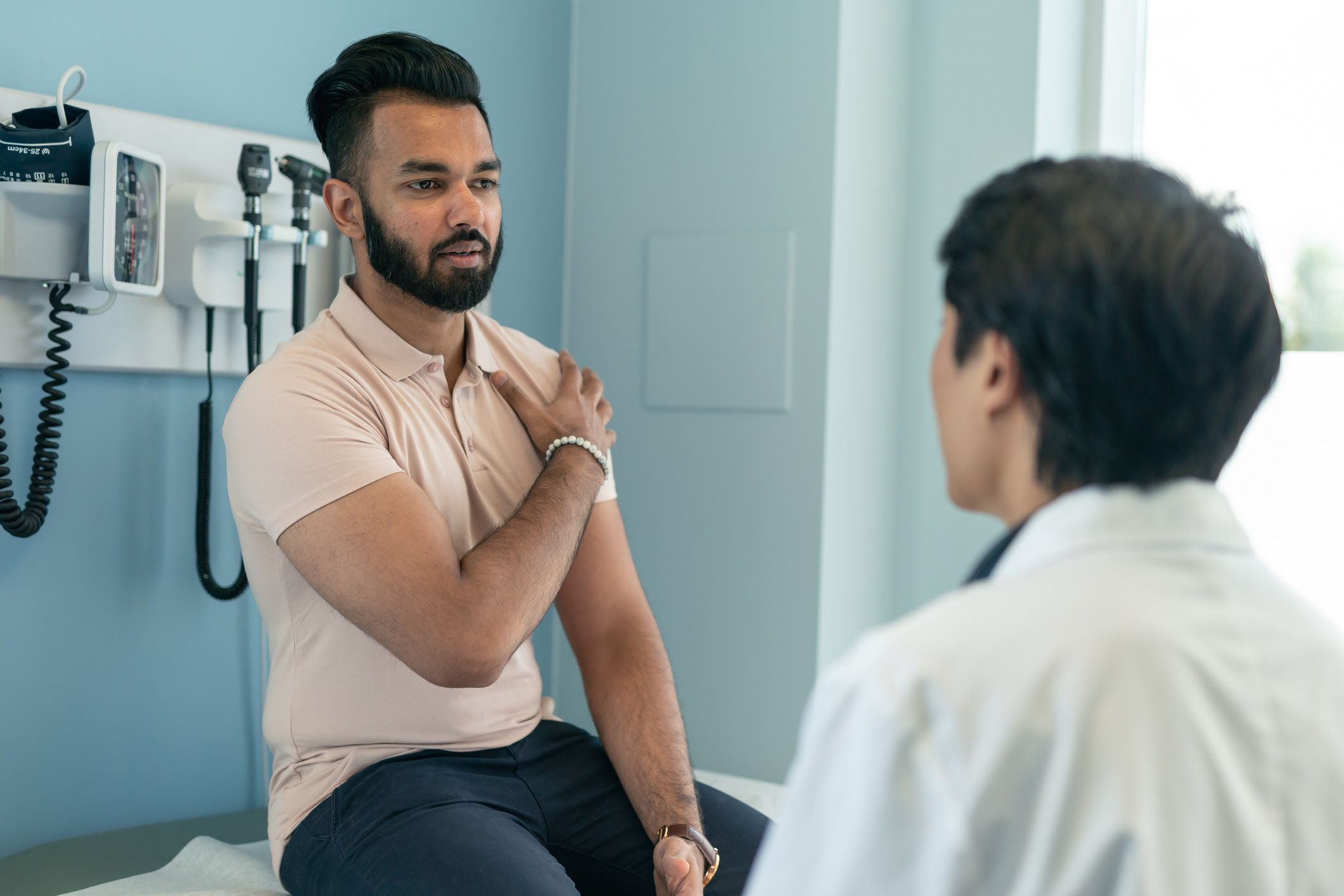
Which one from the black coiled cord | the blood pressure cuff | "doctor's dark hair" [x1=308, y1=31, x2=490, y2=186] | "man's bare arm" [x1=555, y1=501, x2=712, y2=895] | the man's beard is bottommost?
"man's bare arm" [x1=555, y1=501, x2=712, y2=895]

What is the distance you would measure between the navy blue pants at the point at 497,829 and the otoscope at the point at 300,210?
0.75m

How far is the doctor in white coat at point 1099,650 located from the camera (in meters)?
0.56

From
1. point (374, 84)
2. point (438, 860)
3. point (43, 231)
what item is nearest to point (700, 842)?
point (438, 860)

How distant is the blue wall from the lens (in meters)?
1.56

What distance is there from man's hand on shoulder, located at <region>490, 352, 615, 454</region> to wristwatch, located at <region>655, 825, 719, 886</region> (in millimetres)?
489

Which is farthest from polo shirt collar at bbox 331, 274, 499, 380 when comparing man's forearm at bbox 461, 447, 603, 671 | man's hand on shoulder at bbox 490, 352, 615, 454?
man's forearm at bbox 461, 447, 603, 671

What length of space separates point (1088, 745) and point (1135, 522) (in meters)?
0.13

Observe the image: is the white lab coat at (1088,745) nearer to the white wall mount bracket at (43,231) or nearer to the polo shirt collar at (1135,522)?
the polo shirt collar at (1135,522)

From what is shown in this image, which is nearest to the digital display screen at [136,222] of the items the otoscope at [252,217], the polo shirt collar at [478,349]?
the otoscope at [252,217]

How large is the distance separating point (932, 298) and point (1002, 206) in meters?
1.57

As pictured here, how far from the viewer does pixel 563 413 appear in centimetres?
154

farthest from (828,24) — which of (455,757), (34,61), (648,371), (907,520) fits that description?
(455,757)

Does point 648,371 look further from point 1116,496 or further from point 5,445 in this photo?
point 1116,496

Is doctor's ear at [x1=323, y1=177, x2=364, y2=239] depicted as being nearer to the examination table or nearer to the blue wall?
the blue wall
